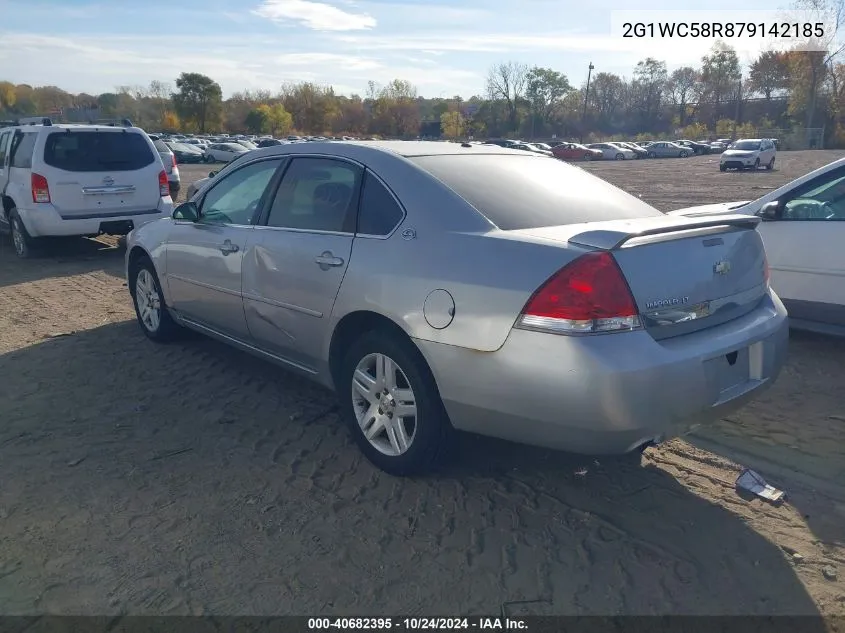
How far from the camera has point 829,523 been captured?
323 centimetres

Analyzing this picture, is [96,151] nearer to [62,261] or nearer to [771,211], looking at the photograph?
[62,261]

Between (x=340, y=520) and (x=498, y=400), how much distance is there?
932 mm

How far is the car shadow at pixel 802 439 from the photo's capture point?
11.2 feet

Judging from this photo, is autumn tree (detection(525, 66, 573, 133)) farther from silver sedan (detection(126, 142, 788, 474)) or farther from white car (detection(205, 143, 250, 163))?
silver sedan (detection(126, 142, 788, 474))

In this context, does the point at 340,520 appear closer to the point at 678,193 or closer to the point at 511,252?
the point at 511,252

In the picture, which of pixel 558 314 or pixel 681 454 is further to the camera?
pixel 681 454

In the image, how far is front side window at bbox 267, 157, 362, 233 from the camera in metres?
3.93

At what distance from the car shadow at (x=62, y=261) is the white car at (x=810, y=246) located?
24.3 feet

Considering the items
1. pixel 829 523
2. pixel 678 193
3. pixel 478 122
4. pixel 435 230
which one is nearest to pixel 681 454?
pixel 829 523

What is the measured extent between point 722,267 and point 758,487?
115cm

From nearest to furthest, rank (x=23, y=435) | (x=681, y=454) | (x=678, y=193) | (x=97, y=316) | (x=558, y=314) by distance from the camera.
→ (x=558, y=314)
(x=681, y=454)
(x=23, y=435)
(x=97, y=316)
(x=678, y=193)

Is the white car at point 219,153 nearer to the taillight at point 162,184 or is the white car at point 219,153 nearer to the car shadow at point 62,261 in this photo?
the car shadow at point 62,261

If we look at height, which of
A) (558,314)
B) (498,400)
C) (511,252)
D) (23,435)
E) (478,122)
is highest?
(478,122)

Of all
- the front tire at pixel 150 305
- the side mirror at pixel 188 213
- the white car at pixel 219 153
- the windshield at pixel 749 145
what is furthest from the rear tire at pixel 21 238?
the windshield at pixel 749 145
